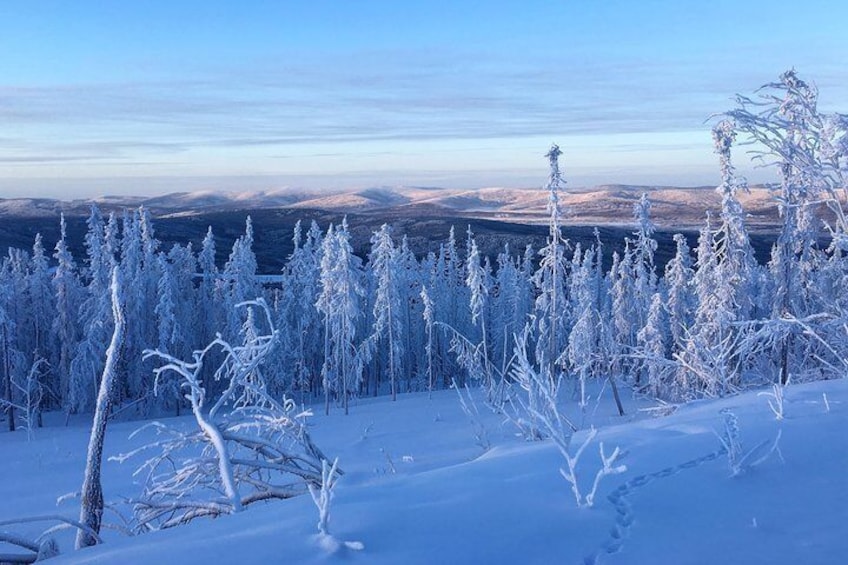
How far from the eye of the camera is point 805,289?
26266 millimetres

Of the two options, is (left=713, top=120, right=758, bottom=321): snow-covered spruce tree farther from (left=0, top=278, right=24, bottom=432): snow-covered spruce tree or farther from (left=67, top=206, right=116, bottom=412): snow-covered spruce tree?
(left=0, top=278, right=24, bottom=432): snow-covered spruce tree

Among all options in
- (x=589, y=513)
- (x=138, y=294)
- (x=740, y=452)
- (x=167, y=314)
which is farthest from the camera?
(x=138, y=294)

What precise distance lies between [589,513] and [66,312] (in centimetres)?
4118

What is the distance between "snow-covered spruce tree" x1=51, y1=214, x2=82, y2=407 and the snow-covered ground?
3698 cm

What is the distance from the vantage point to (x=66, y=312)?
39.1 meters

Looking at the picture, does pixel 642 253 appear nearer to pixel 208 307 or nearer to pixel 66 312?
pixel 208 307

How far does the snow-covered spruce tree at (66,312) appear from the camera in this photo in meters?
38.1

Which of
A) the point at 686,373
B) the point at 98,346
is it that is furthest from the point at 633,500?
the point at 98,346

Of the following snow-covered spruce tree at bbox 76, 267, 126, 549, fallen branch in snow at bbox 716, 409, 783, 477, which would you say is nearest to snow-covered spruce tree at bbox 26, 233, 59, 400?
snow-covered spruce tree at bbox 76, 267, 126, 549

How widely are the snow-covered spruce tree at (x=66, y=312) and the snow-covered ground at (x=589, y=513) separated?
37.0 m

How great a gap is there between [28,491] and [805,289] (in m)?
28.7

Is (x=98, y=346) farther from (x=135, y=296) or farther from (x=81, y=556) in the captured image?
(x=81, y=556)

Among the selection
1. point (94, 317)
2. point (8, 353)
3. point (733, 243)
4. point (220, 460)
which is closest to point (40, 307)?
point (8, 353)

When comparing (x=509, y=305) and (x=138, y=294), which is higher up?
(x=138, y=294)
